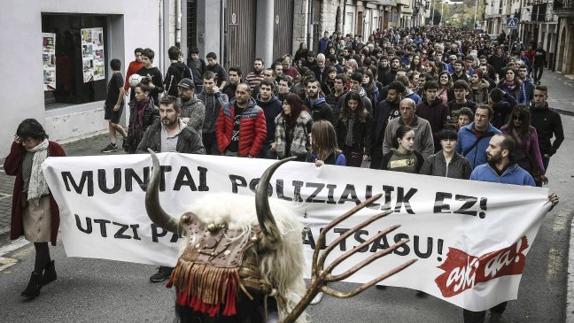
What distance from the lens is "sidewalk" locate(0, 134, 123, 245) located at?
7.73 m

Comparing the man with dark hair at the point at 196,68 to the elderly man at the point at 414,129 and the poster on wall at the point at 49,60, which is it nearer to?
the poster on wall at the point at 49,60

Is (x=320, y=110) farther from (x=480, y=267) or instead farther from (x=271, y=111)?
(x=480, y=267)

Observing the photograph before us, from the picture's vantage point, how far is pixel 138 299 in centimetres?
594

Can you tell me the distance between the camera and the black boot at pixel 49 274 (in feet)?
20.1

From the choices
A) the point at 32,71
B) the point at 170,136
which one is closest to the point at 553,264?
the point at 170,136

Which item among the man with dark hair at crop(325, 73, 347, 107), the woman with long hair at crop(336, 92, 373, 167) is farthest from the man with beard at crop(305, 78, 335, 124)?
the man with dark hair at crop(325, 73, 347, 107)

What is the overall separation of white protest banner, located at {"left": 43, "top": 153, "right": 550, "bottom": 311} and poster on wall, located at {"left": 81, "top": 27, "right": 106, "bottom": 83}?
26.4 feet

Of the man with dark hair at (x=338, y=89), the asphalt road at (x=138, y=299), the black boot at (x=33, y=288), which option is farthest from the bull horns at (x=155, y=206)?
the man with dark hair at (x=338, y=89)

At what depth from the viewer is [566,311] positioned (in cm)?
597

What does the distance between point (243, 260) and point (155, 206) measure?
0.44m

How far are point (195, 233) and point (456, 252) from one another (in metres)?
3.33

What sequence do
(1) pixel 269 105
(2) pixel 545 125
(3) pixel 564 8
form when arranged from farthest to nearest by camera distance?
(3) pixel 564 8 → (2) pixel 545 125 → (1) pixel 269 105

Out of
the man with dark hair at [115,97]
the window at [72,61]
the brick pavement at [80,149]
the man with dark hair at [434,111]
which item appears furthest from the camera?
the window at [72,61]

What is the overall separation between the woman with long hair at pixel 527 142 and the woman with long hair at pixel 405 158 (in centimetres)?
166
